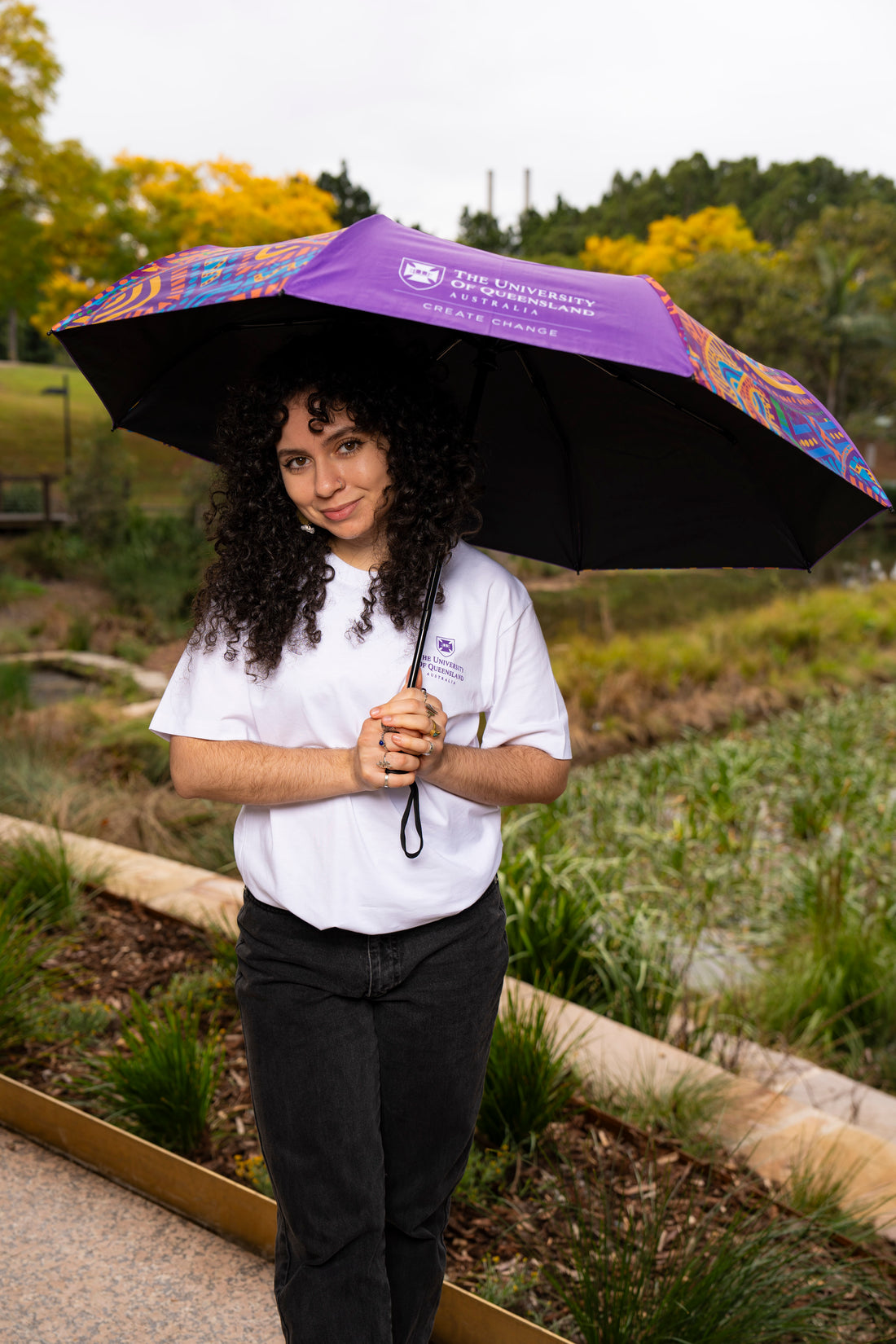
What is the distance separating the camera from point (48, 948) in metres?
3.33

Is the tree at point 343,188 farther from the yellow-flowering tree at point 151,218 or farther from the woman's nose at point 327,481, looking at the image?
the woman's nose at point 327,481

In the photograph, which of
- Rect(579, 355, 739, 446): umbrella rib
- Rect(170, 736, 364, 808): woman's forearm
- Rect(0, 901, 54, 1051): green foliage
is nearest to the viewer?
Rect(170, 736, 364, 808): woman's forearm

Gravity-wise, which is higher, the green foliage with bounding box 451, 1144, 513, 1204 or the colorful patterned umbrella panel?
the colorful patterned umbrella panel

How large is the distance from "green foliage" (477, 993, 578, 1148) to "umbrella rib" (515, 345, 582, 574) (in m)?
1.24

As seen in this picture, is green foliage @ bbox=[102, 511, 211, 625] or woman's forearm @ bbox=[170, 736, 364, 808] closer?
woman's forearm @ bbox=[170, 736, 364, 808]

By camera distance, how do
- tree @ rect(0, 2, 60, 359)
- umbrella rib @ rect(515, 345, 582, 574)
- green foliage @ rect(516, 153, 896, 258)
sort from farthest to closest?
green foliage @ rect(516, 153, 896, 258), tree @ rect(0, 2, 60, 359), umbrella rib @ rect(515, 345, 582, 574)

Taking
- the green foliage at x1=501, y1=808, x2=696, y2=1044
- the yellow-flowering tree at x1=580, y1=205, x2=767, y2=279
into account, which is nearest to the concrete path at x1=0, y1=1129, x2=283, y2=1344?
the green foliage at x1=501, y1=808, x2=696, y2=1044

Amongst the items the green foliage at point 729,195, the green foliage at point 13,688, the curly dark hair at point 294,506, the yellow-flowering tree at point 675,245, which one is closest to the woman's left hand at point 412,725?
the curly dark hair at point 294,506

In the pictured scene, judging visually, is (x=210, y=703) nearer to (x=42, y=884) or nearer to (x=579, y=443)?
(x=579, y=443)

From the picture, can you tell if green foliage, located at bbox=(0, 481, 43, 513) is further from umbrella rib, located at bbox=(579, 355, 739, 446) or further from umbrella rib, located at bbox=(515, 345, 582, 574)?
umbrella rib, located at bbox=(579, 355, 739, 446)

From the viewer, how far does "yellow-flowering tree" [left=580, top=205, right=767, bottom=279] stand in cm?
3053

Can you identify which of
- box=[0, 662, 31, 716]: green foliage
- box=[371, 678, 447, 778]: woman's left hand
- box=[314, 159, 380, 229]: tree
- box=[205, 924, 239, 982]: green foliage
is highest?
box=[314, 159, 380, 229]: tree

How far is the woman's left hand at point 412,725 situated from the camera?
156 cm

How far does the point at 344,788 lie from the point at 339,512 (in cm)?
42
